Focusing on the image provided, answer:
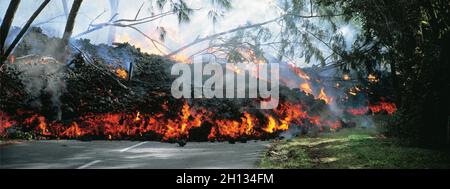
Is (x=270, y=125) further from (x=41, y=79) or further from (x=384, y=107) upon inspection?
(x=384, y=107)

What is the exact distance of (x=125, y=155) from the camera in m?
7.25

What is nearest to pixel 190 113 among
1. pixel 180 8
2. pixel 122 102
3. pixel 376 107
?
pixel 122 102

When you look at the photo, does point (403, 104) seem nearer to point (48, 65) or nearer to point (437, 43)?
point (437, 43)

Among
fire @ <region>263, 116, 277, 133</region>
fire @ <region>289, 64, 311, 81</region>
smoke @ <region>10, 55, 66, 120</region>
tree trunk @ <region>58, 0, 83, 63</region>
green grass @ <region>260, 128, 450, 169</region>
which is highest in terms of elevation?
tree trunk @ <region>58, 0, 83, 63</region>

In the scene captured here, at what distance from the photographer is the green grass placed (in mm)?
6473

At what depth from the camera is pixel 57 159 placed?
6609mm

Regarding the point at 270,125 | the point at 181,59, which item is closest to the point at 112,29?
the point at 181,59

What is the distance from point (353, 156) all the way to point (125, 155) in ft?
14.2

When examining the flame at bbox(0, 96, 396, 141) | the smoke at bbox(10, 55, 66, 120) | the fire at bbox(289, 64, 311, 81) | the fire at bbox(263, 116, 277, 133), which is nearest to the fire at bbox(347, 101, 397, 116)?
the fire at bbox(289, 64, 311, 81)

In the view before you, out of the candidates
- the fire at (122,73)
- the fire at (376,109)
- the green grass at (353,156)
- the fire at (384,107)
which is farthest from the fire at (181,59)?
the fire at (384,107)

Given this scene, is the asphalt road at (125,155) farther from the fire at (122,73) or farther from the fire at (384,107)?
the fire at (384,107)

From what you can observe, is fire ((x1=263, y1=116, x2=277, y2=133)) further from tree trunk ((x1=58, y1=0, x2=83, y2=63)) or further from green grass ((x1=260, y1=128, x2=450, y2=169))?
tree trunk ((x1=58, y1=0, x2=83, y2=63))

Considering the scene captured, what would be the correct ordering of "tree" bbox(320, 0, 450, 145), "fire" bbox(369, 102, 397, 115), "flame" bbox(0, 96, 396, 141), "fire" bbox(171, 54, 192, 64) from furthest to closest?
"fire" bbox(369, 102, 397, 115) < "fire" bbox(171, 54, 192, 64) < "flame" bbox(0, 96, 396, 141) < "tree" bbox(320, 0, 450, 145)

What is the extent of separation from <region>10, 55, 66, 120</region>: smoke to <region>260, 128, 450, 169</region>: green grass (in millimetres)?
6118
